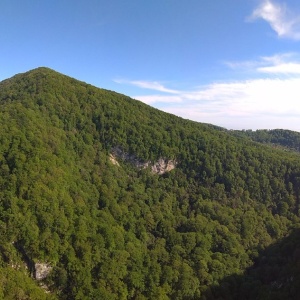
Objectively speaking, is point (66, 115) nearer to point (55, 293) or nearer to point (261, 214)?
point (55, 293)

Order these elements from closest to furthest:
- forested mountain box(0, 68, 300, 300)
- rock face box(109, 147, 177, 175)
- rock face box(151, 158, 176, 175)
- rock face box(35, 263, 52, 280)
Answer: rock face box(35, 263, 52, 280), forested mountain box(0, 68, 300, 300), rock face box(109, 147, 177, 175), rock face box(151, 158, 176, 175)

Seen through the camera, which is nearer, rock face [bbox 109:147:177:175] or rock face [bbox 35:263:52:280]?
rock face [bbox 35:263:52:280]

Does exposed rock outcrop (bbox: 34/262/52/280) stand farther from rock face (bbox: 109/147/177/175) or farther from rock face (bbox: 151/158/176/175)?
rock face (bbox: 151/158/176/175)

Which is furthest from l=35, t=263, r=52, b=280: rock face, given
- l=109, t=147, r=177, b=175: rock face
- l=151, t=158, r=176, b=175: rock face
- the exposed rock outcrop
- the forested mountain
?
l=151, t=158, r=176, b=175: rock face

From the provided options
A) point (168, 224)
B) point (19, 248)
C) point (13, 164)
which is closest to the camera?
point (19, 248)

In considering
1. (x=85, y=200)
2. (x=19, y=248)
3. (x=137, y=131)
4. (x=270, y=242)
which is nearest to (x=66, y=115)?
(x=137, y=131)

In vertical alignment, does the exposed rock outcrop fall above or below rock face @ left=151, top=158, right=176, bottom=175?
below

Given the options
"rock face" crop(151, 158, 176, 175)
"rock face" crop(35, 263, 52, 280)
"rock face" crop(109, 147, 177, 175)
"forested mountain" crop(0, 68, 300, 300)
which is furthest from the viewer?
"rock face" crop(151, 158, 176, 175)

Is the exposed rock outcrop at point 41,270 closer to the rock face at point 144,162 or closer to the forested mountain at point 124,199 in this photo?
the forested mountain at point 124,199
